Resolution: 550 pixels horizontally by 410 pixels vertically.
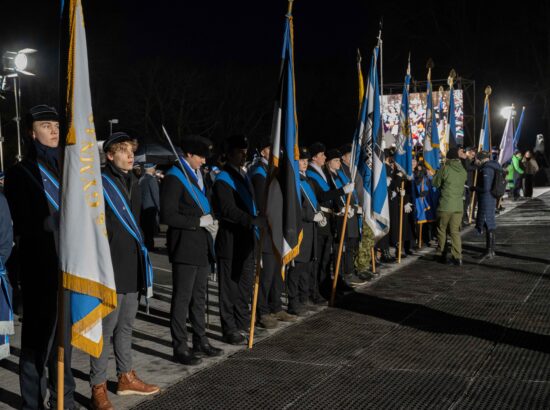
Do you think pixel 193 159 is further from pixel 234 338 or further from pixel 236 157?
pixel 234 338

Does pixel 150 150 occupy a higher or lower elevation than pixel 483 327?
higher

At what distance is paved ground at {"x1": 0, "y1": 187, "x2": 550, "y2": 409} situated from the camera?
223 inches

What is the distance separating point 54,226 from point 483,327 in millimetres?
5099

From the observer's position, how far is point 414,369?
6395 mm

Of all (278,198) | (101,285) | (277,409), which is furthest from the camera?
(278,198)

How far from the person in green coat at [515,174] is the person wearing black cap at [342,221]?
18.3m

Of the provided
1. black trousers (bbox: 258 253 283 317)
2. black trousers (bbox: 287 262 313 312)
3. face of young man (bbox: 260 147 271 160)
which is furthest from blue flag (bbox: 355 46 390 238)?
black trousers (bbox: 258 253 283 317)

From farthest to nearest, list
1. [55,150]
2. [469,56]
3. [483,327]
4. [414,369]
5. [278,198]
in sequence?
1. [469,56]
2. [483,327]
3. [278,198]
4. [414,369]
5. [55,150]

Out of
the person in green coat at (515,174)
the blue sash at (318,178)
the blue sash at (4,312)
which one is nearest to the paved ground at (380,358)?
the blue sash at (4,312)

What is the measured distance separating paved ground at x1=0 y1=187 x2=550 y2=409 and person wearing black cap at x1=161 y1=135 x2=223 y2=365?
35cm

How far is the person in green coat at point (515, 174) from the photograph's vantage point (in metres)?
27.6

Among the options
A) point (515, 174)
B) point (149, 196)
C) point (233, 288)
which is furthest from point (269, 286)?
point (515, 174)

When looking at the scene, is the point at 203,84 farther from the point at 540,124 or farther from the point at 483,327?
the point at 483,327

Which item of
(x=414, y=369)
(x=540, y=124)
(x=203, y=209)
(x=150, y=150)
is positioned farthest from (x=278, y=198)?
(x=540, y=124)
